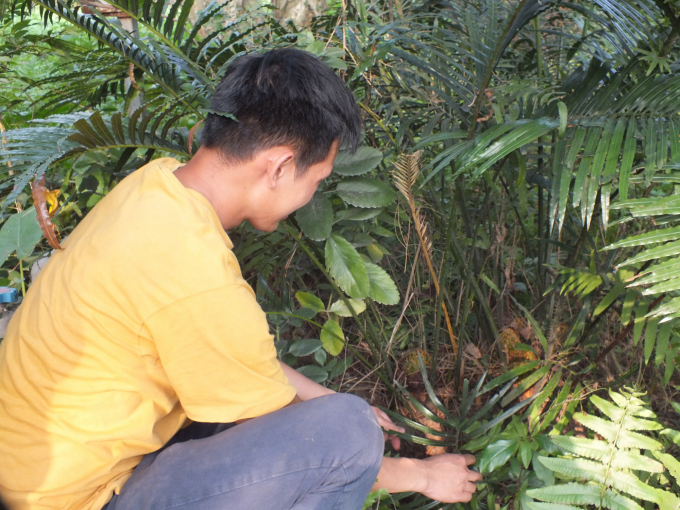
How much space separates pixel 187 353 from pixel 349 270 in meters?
0.52

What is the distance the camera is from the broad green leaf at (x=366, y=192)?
4.34ft

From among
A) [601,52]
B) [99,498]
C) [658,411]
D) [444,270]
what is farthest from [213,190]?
[658,411]

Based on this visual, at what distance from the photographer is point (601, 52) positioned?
5.24 ft

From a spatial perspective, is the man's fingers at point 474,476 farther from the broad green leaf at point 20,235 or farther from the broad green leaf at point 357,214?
the broad green leaf at point 20,235

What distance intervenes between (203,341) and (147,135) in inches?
25.7

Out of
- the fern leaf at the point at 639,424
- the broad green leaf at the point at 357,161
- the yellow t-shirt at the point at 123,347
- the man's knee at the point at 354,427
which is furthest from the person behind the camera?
the broad green leaf at the point at 357,161

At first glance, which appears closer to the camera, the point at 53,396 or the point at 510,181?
the point at 53,396

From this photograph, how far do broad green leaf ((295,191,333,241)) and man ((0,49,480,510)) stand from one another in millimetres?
194

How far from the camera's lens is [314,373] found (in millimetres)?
1537

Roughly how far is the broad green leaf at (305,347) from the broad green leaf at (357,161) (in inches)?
18.3

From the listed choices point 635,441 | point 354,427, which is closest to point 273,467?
point 354,427

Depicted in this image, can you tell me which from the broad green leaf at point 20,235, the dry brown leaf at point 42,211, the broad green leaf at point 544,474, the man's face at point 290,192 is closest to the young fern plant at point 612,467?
the broad green leaf at point 544,474

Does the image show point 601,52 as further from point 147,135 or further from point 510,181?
point 147,135

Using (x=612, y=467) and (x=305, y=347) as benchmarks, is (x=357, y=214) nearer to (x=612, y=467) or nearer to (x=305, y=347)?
(x=305, y=347)
